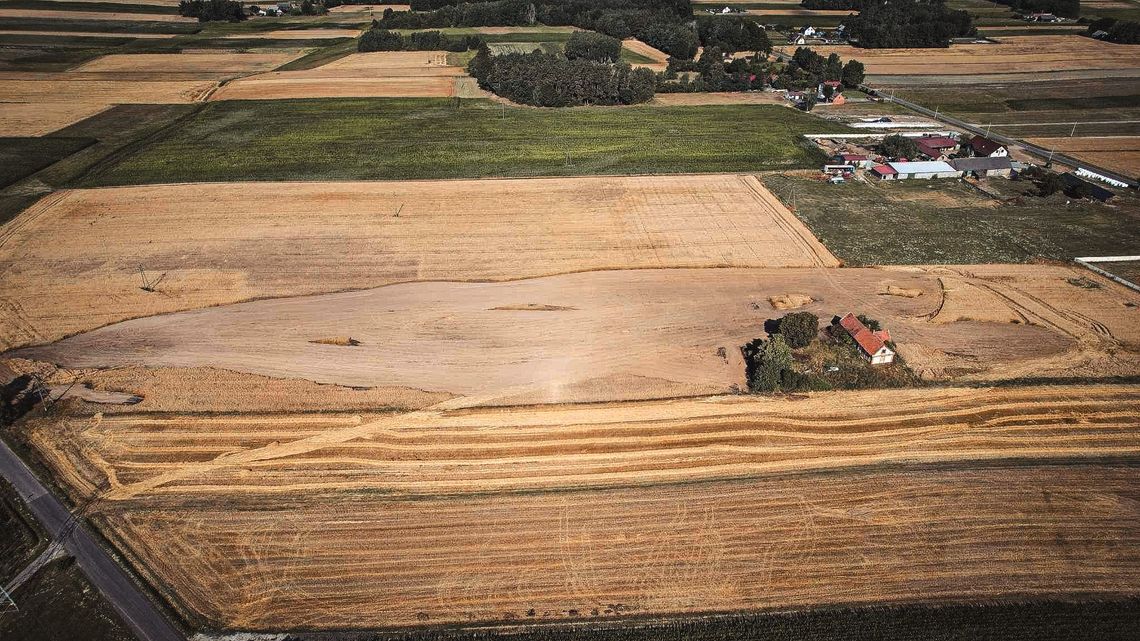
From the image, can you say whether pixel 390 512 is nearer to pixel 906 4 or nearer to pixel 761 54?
pixel 761 54

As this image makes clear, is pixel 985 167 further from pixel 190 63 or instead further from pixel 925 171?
pixel 190 63

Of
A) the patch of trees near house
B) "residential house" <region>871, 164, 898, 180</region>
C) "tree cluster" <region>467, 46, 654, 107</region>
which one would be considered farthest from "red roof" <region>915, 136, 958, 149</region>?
the patch of trees near house

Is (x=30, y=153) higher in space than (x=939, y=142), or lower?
lower

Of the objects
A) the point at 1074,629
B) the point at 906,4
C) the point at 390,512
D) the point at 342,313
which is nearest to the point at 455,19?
the point at 906,4

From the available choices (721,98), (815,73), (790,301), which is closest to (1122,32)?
(815,73)

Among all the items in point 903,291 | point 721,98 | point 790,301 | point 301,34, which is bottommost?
point 790,301
